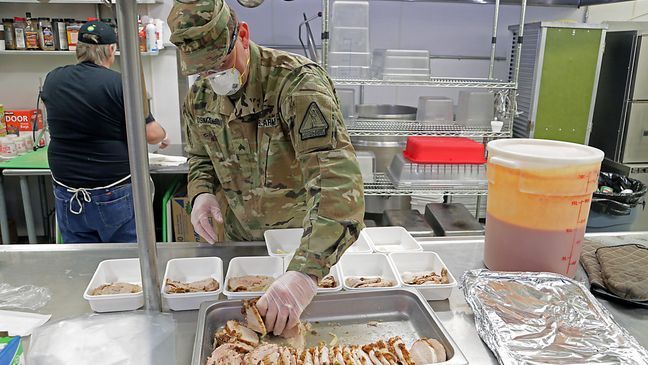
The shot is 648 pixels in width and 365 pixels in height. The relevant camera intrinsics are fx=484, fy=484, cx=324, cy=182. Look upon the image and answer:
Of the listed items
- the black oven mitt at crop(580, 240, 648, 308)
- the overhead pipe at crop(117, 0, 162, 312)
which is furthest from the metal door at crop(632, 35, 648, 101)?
the overhead pipe at crop(117, 0, 162, 312)

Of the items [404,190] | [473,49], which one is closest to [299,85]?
[404,190]

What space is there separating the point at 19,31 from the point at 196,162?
8.84ft

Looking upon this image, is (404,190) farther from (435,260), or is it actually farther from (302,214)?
(435,260)

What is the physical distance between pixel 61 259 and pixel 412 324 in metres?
1.04

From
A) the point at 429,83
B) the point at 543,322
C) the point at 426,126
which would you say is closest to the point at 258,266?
the point at 543,322

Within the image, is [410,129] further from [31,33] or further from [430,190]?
[31,33]

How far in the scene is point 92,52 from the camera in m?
2.48

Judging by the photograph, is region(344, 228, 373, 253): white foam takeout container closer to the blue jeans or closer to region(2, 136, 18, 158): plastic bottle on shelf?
the blue jeans

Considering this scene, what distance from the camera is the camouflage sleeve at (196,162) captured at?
168 cm

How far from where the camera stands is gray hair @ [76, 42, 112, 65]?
2.47m

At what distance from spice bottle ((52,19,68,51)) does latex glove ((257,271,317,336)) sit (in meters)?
3.34

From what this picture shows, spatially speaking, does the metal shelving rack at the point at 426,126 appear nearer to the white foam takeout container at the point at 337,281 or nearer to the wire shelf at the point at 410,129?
the wire shelf at the point at 410,129

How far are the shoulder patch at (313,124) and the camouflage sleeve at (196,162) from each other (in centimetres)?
54

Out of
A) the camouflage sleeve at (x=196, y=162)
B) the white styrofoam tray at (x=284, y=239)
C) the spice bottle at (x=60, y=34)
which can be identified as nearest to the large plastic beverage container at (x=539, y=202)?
the white styrofoam tray at (x=284, y=239)
